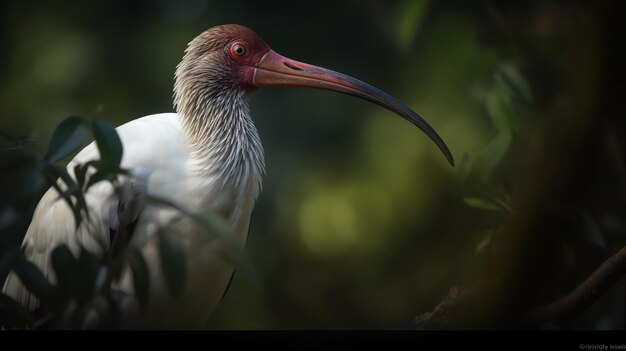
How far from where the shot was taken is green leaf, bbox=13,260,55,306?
5.39 feet

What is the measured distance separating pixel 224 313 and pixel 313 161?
2.30ft

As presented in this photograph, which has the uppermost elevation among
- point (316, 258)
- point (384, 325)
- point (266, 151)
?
point (266, 151)

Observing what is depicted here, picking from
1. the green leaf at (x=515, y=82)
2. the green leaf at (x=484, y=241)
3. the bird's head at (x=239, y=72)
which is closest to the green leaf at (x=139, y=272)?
the bird's head at (x=239, y=72)

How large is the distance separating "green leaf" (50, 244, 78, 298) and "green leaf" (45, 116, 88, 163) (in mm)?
221

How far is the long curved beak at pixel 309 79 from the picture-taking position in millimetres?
2396

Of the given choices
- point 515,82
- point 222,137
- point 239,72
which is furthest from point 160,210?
point 515,82

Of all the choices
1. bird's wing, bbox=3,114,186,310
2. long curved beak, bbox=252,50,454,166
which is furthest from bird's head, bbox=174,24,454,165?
bird's wing, bbox=3,114,186,310

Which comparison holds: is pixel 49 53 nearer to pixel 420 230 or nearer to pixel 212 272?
pixel 212 272

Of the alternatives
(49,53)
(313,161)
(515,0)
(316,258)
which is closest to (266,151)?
(313,161)

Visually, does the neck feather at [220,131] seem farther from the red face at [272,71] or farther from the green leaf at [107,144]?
the green leaf at [107,144]

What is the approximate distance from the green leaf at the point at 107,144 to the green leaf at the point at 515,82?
1.45 m

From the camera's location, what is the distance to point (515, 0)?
2.78 metres

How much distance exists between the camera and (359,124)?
3.09 m

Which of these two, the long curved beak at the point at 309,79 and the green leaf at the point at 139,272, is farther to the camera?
the long curved beak at the point at 309,79
